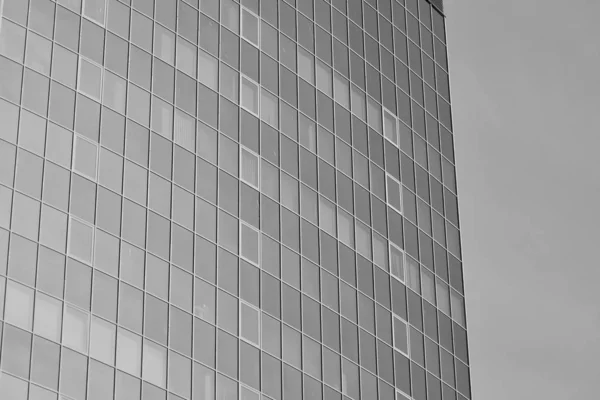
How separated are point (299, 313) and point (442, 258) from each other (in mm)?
13992

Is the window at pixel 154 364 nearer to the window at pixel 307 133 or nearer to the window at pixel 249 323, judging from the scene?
the window at pixel 249 323

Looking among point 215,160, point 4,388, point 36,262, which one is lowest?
point 4,388

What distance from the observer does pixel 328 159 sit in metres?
74.6

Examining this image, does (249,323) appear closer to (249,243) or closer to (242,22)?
(249,243)

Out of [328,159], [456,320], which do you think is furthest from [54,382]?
[456,320]

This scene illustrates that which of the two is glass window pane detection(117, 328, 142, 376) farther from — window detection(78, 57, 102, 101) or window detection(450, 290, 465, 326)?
window detection(450, 290, 465, 326)

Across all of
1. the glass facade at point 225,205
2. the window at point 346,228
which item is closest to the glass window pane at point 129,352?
the glass facade at point 225,205

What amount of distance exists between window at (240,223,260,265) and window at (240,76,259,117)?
18.9 feet

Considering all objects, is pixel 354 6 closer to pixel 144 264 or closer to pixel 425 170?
pixel 425 170

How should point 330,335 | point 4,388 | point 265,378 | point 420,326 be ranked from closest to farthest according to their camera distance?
point 4,388
point 265,378
point 330,335
point 420,326

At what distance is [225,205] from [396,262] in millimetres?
12654

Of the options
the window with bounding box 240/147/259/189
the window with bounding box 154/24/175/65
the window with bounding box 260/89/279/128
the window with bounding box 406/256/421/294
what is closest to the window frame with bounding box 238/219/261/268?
the window with bounding box 240/147/259/189

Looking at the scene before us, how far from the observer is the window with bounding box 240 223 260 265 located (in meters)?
Answer: 66.9

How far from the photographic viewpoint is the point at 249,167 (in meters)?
69.1
